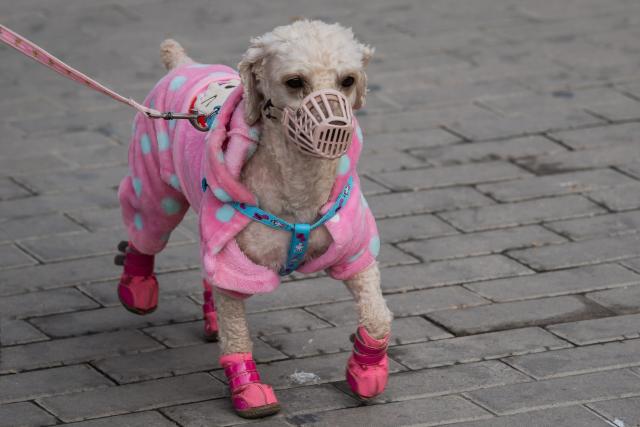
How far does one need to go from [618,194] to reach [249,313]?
1.91 metres

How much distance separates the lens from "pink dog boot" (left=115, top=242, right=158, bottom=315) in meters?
4.83

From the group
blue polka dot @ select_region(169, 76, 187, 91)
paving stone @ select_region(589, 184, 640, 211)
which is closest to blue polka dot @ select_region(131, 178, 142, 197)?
blue polka dot @ select_region(169, 76, 187, 91)

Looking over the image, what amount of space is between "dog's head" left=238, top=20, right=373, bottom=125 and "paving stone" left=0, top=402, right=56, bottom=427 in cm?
128

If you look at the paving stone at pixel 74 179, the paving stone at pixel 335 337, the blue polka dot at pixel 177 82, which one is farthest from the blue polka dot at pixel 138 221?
the paving stone at pixel 74 179

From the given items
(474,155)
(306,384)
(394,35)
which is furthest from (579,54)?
(306,384)

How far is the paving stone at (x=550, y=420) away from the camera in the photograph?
3.97 meters

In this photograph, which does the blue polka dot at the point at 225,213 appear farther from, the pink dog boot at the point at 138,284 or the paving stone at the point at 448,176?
the paving stone at the point at 448,176

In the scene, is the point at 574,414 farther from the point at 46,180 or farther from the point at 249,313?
the point at 46,180

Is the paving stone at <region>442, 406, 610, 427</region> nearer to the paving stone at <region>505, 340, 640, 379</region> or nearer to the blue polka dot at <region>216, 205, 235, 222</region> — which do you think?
the paving stone at <region>505, 340, 640, 379</region>

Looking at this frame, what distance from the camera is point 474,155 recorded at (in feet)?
21.0

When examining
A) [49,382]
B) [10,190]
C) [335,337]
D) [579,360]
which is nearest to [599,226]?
[579,360]

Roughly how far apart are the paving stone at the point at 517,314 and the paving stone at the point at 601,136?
1.71 metres

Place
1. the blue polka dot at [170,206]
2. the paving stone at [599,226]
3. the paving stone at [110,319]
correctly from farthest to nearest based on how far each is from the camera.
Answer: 1. the paving stone at [599,226]
2. the paving stone at [110,319]
3. the blue polka dot at [170,206]

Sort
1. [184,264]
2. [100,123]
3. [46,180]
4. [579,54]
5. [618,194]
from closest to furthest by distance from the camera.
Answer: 1. [184,264]
2. [618,194]
3. [46,180]
4. [100,123]
5. [579,54]
